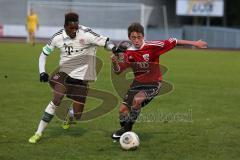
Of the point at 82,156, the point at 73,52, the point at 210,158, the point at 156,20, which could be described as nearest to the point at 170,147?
the point at 210,158

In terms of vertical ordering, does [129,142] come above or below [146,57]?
below

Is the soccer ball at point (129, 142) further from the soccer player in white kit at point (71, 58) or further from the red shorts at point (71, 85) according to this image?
the red shorts at point (71, 85)

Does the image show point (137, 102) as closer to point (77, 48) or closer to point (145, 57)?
point (145, 57)

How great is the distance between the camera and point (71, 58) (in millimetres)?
8594

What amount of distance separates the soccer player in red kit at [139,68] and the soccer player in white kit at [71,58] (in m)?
0.32

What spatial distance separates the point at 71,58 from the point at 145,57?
3.86ft

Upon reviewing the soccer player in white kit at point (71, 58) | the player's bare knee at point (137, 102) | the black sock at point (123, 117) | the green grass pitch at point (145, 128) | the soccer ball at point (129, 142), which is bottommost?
the green grass pitch at point (145, 128)

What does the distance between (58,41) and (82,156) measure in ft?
6.80

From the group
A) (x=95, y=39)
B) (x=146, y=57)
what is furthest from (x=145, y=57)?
(x=95, y=39)

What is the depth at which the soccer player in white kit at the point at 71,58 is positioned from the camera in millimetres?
8289

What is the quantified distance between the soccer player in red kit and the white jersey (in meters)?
0.50

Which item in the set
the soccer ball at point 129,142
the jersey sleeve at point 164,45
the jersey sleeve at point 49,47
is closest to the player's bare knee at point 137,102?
the soccer ball at point 129,142

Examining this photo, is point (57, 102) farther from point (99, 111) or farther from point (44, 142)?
point (99, 111)

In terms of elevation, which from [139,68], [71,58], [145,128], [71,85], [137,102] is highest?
[71,58]
